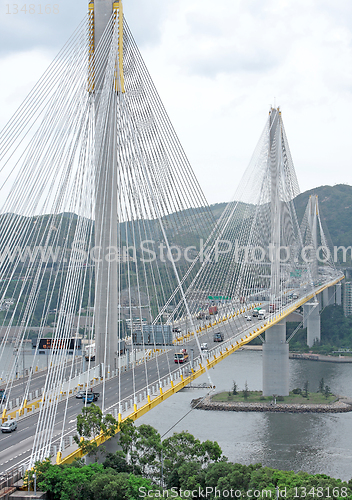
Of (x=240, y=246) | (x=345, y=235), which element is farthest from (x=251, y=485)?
(x=345, y=235)

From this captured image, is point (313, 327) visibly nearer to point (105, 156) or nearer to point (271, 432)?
point (271, 432)

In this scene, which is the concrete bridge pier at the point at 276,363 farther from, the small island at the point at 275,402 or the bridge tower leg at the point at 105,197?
the bridge tower leg at the point at 105,197

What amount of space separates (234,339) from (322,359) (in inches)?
911

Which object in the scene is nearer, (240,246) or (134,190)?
(134,190)

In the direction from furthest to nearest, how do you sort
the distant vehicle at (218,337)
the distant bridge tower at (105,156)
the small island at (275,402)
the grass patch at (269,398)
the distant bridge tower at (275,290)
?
the distant bridge tower at (275,290)
the grass patch at (269,398)
the small island at (275,402)
the distant vehicle at (218,337)
the distant bridge tower at (105,156)

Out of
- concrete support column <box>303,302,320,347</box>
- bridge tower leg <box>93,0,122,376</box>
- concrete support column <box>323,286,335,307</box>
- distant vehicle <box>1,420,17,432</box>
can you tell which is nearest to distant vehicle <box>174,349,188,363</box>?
bridge tower leg <box>93,0,122,376</box>

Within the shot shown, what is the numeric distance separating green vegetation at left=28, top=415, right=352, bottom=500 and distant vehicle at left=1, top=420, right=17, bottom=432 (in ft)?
6.91

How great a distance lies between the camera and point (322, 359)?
43.0 meters

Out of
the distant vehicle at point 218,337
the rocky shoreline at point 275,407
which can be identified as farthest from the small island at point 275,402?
the distant vehicle at point 218,337

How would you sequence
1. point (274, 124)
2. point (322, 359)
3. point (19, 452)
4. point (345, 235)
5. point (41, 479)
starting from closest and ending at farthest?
point (41, 479), point (19, 452), point (274, 124), point (322, 359), point (345, 235)

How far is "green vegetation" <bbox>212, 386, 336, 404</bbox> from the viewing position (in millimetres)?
28359

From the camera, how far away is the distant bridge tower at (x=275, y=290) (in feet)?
97.1

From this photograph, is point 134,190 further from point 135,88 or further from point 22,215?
point 22,215

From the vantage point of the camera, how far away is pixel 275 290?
29.0m
